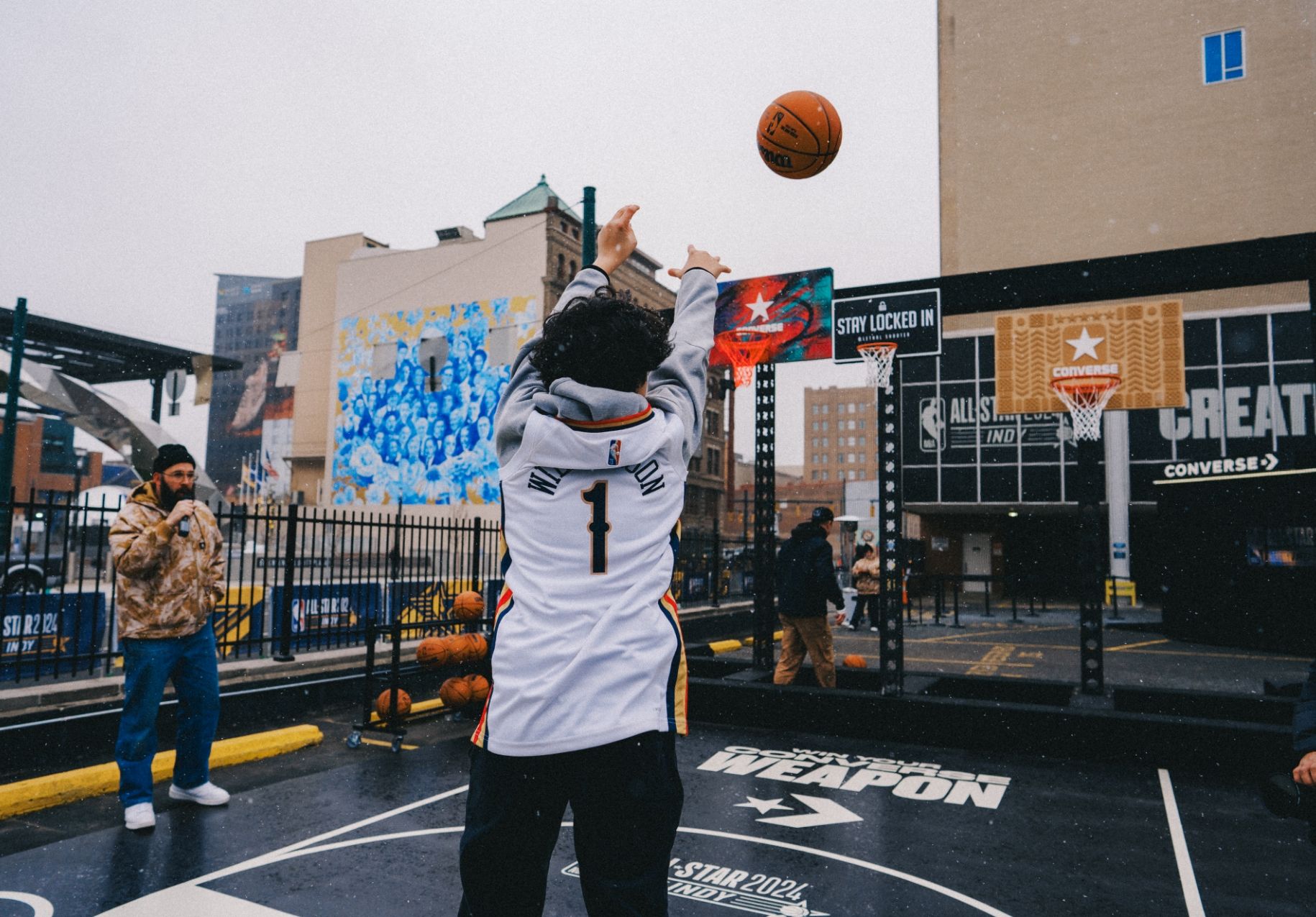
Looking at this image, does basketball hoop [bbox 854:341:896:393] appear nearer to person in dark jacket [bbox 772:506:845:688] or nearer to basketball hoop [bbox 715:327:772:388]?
basketball hoop [bbox 715:327:772:388]

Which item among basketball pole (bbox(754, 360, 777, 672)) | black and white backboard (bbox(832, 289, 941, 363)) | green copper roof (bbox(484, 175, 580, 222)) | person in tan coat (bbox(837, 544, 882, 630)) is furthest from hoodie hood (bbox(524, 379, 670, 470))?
green copper roof (bbox(484, 175, 580, 222))

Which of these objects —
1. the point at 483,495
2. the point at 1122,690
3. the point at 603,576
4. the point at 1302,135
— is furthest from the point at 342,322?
the point at 603,576

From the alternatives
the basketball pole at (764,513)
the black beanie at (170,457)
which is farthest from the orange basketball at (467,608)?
the basketball pole at (764,513)

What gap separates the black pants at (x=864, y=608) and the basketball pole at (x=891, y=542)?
33.5 ft

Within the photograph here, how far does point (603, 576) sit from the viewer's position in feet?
6.45

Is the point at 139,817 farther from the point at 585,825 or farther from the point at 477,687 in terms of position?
the point at 585,825

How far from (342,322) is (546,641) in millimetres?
53202

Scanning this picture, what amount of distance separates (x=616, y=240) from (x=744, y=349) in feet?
23.2

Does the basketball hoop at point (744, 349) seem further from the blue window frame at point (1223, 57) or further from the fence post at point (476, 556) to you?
the blue window frame at point (1223, 57)

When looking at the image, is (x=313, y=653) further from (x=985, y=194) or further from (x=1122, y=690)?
(x=985, y=194)

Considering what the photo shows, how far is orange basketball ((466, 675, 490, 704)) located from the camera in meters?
8.01

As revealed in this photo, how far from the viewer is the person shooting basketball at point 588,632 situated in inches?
72.7

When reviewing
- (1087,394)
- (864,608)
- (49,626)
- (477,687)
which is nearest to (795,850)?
(477,687)

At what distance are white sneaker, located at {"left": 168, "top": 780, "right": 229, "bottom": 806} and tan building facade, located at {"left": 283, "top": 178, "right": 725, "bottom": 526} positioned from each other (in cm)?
3667
